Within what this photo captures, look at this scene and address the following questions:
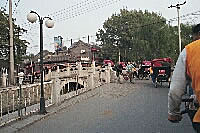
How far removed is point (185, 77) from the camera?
2172 millimetres

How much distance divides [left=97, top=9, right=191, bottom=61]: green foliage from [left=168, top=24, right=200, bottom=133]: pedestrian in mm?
38483

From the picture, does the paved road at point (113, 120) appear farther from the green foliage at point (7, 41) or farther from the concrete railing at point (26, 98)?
the green foliage at point (7, 41)

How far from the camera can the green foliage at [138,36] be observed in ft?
137

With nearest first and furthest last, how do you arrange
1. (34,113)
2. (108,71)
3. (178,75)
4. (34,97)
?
(178,75) < (34,113) < (34,97) < (108,71)

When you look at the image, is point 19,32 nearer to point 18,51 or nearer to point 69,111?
point 18,51

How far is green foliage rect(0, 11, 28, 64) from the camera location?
82.7 ft

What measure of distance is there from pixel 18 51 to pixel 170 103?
88.9 feet

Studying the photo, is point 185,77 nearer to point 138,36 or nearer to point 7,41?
point 7,41

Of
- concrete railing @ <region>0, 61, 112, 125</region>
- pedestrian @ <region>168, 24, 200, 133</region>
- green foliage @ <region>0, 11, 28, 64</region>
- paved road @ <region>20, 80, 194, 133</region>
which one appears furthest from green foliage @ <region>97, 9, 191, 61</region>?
pedestrian @ <region>168, 24, 200, 133</region>

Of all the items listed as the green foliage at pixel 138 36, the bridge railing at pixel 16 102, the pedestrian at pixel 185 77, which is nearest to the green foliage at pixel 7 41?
the bridge railing at pixel 16 102

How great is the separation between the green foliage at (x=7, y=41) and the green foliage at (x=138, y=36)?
2054 cm

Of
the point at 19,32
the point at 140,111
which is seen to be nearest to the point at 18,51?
the point at 19,32

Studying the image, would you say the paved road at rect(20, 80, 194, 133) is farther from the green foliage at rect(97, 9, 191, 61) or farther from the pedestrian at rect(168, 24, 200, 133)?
the green foliage at rect(97, 9, 191, 61)

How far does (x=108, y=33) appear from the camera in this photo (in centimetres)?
5388
